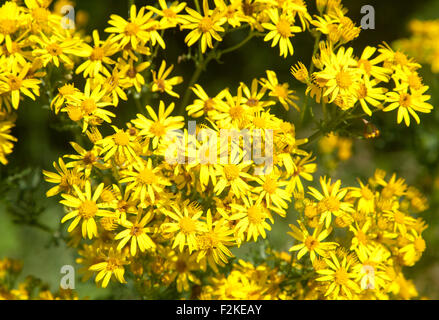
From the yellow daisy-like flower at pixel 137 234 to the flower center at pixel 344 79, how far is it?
1199mm

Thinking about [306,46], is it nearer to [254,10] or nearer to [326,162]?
[326,162]

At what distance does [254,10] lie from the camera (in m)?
2.76

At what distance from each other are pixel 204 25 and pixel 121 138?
83cm

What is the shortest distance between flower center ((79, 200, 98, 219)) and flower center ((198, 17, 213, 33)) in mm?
1175

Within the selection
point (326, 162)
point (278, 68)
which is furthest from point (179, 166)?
point (278, 68)

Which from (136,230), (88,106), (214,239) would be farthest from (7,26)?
(214,239)

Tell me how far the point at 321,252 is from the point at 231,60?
3837mm

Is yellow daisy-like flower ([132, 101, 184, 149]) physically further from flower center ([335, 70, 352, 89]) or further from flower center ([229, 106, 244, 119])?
flower center ([335, 70, 352, 89])

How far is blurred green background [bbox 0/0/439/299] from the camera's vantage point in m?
4.57

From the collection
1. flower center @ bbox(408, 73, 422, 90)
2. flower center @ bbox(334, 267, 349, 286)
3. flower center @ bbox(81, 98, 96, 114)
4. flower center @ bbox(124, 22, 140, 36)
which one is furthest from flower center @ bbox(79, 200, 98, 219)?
flower center @ bbox(408, 73, 422, 90)

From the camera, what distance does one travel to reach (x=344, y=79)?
2.47m

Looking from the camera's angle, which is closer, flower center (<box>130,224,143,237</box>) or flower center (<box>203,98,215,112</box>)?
flower center (<box>130,224,143,237</box>)

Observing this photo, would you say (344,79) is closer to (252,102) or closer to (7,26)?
(252,102)
